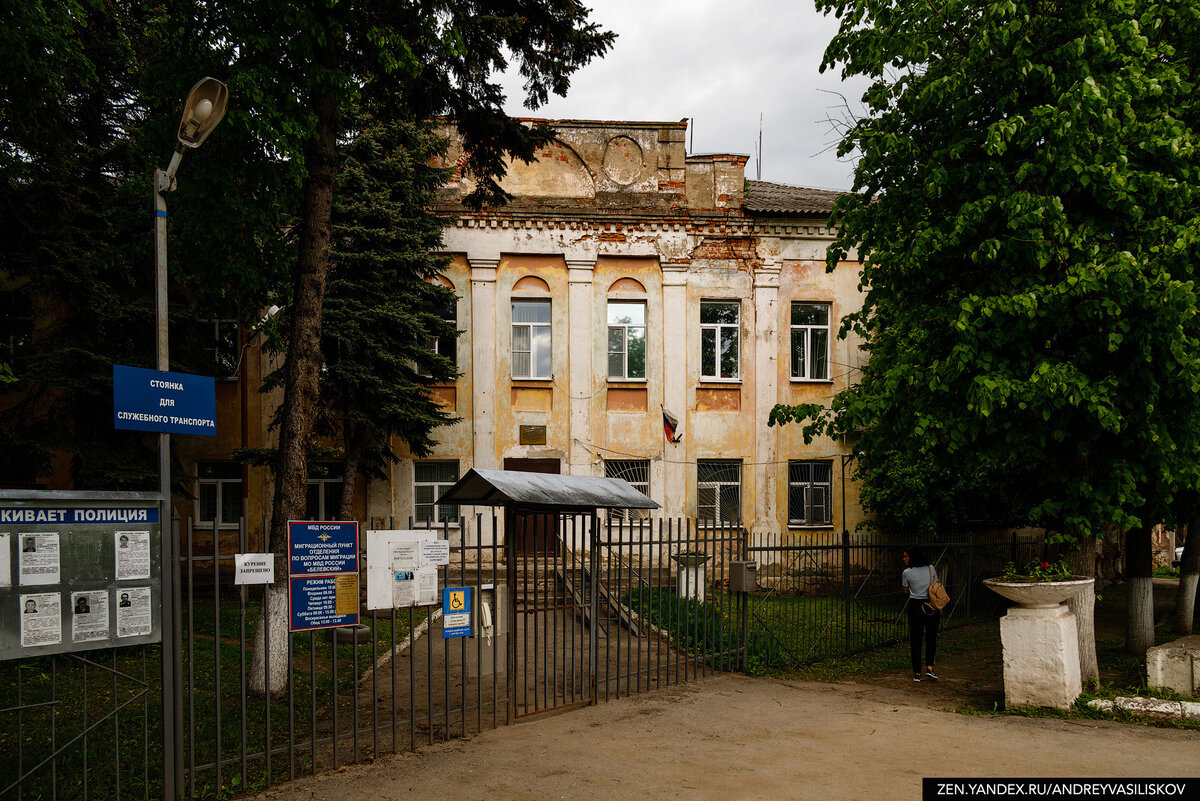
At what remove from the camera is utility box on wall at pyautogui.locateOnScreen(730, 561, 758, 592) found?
11.7m

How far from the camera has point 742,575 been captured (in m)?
11.7

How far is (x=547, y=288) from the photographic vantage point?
893 inches

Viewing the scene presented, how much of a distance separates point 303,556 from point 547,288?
53.3ft

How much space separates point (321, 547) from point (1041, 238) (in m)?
8.25

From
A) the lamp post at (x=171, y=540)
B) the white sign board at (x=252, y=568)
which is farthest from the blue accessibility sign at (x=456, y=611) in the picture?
the lamp post at (x=171, y=540)

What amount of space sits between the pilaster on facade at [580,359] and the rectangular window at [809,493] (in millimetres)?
5494

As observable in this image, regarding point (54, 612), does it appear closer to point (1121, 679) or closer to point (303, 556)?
point (303, 556)

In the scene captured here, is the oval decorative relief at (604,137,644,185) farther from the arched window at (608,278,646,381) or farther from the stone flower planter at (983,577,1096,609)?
the stone flower planter at (983,577,1096,609)

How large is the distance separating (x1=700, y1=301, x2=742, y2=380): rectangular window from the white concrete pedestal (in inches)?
551

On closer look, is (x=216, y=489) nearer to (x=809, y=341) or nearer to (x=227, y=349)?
(x=227, y=349)

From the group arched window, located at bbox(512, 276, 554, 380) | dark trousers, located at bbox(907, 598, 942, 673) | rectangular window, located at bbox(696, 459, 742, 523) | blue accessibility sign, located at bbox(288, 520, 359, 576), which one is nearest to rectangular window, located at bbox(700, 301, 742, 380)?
rectangular window, located at bbox(696, 459, 742, 523)

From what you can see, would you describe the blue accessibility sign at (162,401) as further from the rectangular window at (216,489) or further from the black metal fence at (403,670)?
the rectangular window at (216,489)

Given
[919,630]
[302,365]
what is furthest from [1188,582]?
[302,365]

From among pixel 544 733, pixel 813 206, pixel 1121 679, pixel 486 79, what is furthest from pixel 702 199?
pixel 544 733
